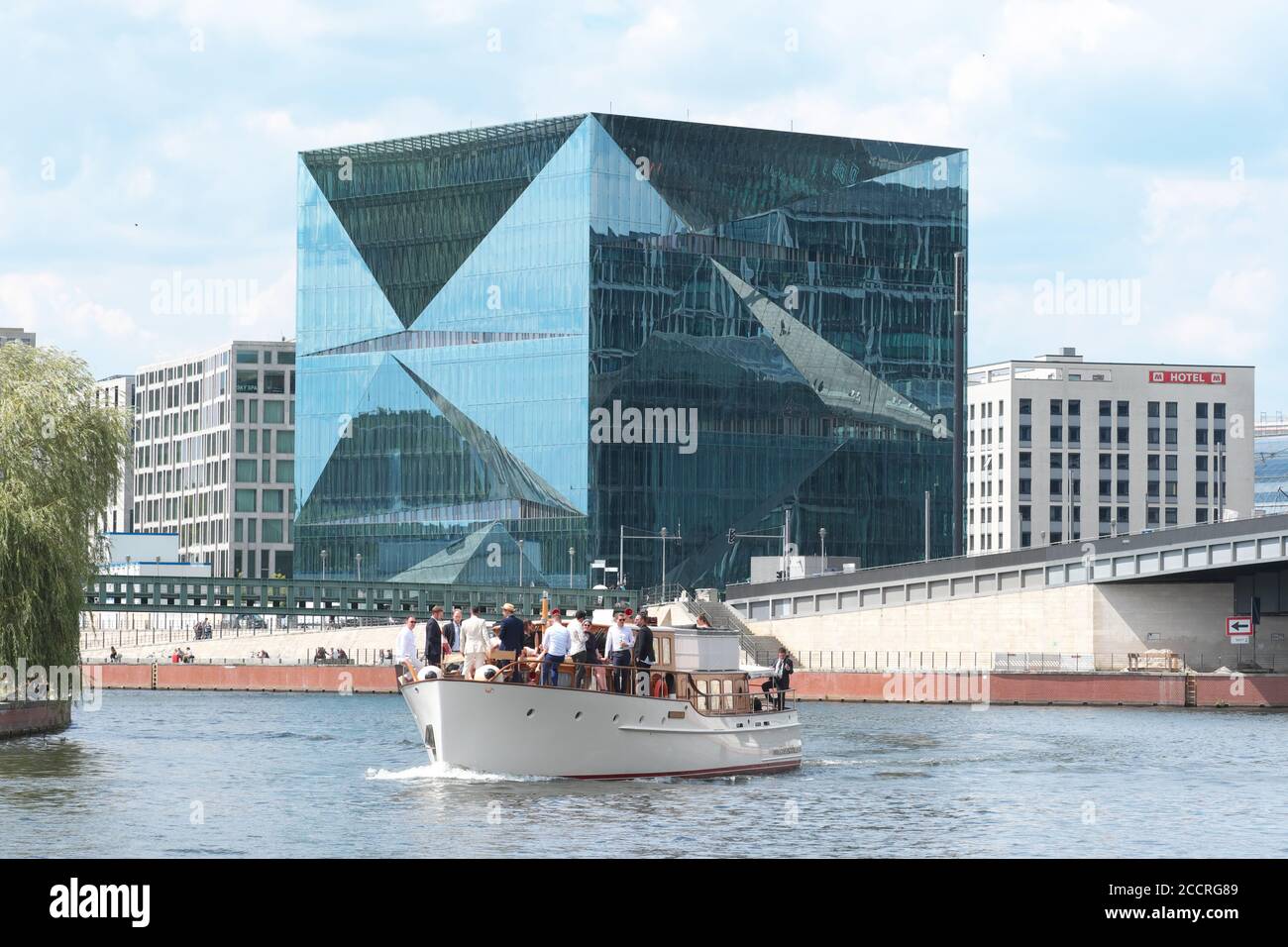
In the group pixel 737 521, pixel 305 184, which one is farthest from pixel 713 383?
pixel 305 184

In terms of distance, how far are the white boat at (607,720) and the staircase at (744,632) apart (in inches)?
2837

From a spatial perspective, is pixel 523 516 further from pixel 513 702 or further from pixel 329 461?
pixel 513 702

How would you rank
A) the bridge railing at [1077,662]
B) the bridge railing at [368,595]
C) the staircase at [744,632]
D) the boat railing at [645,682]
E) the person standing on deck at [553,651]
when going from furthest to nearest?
1. the bridge railing at [368,595]
2. the staircase at [744,632]
3. the bridge railing at [1077,662]
4. the boat railing at [645,682]
5. the person standing on deck at [553,651]

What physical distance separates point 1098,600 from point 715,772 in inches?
2613

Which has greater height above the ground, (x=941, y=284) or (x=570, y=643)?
(x=941, y=284)

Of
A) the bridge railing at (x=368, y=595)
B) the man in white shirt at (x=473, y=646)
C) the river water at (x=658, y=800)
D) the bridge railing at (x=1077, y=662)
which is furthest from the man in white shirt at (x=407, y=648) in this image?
the bridge railing at (x=368, y=595)

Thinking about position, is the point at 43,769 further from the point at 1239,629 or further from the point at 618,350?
the point at 618,350

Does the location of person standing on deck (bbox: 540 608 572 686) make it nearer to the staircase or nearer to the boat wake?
the boat wake

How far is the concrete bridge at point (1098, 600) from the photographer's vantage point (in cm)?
11075

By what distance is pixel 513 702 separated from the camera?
49031mm

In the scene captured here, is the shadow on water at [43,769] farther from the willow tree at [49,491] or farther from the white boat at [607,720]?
the white boat at [607,720]

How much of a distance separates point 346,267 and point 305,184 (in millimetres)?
9431
